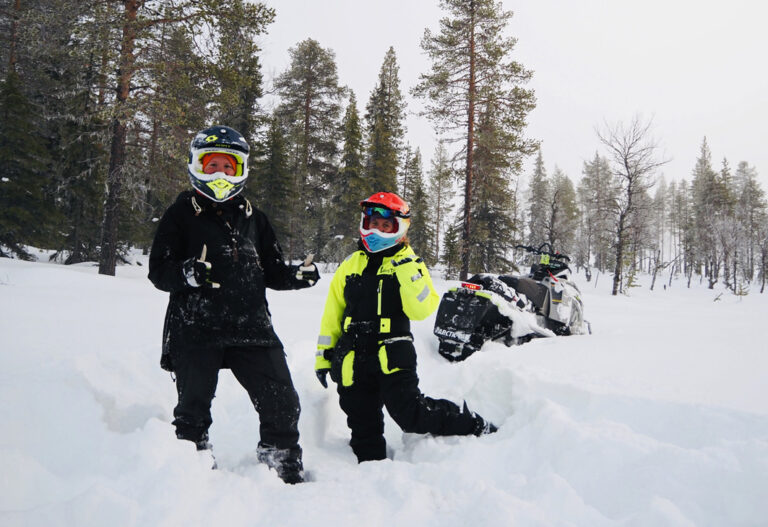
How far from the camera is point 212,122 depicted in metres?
12.1

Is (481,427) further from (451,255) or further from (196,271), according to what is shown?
(451,255)

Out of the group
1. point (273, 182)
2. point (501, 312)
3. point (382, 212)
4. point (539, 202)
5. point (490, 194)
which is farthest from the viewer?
point (539, 202)

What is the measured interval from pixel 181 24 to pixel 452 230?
17118 millimetres

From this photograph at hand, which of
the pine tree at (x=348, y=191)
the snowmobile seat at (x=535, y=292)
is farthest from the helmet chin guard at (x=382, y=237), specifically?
the pine tree at (x=348, y=191)

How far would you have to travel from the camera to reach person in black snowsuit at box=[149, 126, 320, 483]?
2.49 m

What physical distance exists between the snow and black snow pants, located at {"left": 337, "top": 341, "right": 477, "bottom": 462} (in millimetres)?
137

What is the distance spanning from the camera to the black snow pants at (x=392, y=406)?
2.94 m

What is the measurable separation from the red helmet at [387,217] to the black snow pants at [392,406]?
2.49 ft

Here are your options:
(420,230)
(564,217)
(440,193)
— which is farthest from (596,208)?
(420,230)

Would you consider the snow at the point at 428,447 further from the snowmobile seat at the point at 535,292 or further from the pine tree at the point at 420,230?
the pine tree at the point at 420,230

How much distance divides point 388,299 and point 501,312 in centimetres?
248

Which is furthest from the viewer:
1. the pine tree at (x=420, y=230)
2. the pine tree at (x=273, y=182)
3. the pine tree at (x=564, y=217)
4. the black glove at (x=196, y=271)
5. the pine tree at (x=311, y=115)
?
the pine tree at (x=564, y=217)

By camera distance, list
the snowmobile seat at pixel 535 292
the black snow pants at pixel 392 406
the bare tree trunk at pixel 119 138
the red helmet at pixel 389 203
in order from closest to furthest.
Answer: the black snow pants at pixel 392 406
the red helmet at pixel 389 203
the snowmobile seat at pixel 535 292
the bare tree trunk at pixel 119 138

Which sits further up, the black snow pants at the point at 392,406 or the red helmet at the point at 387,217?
the red helmet at the point at 387,217
